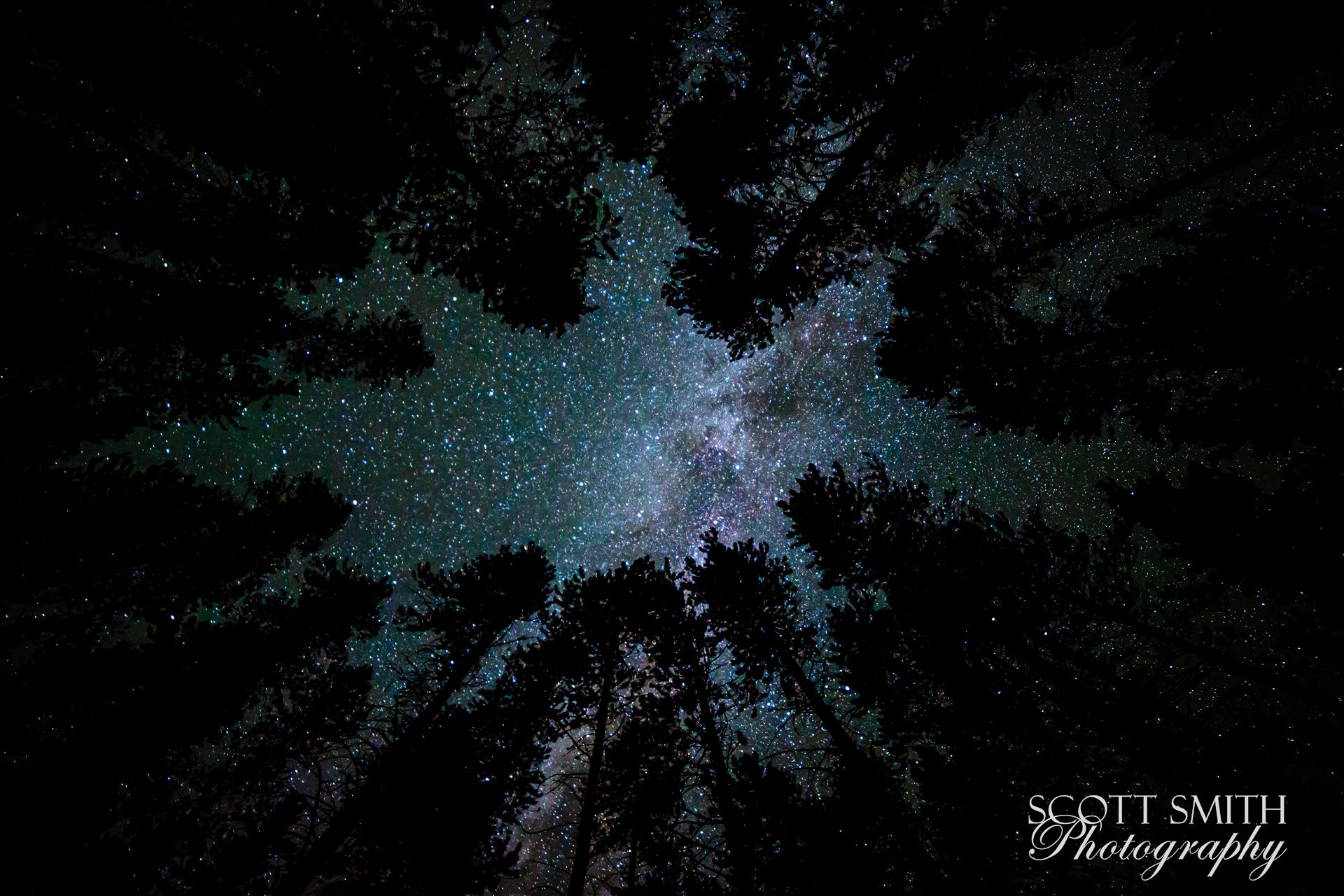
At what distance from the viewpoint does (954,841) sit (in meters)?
6.93

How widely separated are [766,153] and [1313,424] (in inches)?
281

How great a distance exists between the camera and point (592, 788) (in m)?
7.55

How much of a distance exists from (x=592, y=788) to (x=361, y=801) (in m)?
3.55

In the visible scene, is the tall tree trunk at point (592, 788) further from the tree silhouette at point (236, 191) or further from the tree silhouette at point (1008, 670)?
the tree silhouette at point (236, 191)

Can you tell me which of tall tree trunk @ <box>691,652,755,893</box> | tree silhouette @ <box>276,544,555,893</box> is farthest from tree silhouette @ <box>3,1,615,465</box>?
tall tree trunk @ <box>691,652,755,893</box>

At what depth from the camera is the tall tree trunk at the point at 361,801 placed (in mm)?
5527

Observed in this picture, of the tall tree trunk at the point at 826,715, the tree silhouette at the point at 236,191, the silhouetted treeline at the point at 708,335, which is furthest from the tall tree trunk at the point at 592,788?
the tree silhouette at the point at 236,191

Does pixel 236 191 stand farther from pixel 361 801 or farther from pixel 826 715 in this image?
pixel 826 715

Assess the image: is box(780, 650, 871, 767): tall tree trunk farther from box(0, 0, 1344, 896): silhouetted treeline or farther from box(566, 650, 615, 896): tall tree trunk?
box(566, 650, 615, 896): tall tree trunk

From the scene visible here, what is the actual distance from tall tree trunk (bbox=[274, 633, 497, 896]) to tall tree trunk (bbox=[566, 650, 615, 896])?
3.14m

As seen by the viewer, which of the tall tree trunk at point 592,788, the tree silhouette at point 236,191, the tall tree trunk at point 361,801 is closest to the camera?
the tree silhouette at point 236,191

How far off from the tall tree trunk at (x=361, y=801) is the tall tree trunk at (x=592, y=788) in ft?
10.3

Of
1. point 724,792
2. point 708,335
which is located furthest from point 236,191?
point 724,792

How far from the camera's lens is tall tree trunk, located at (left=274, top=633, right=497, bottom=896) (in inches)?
218
